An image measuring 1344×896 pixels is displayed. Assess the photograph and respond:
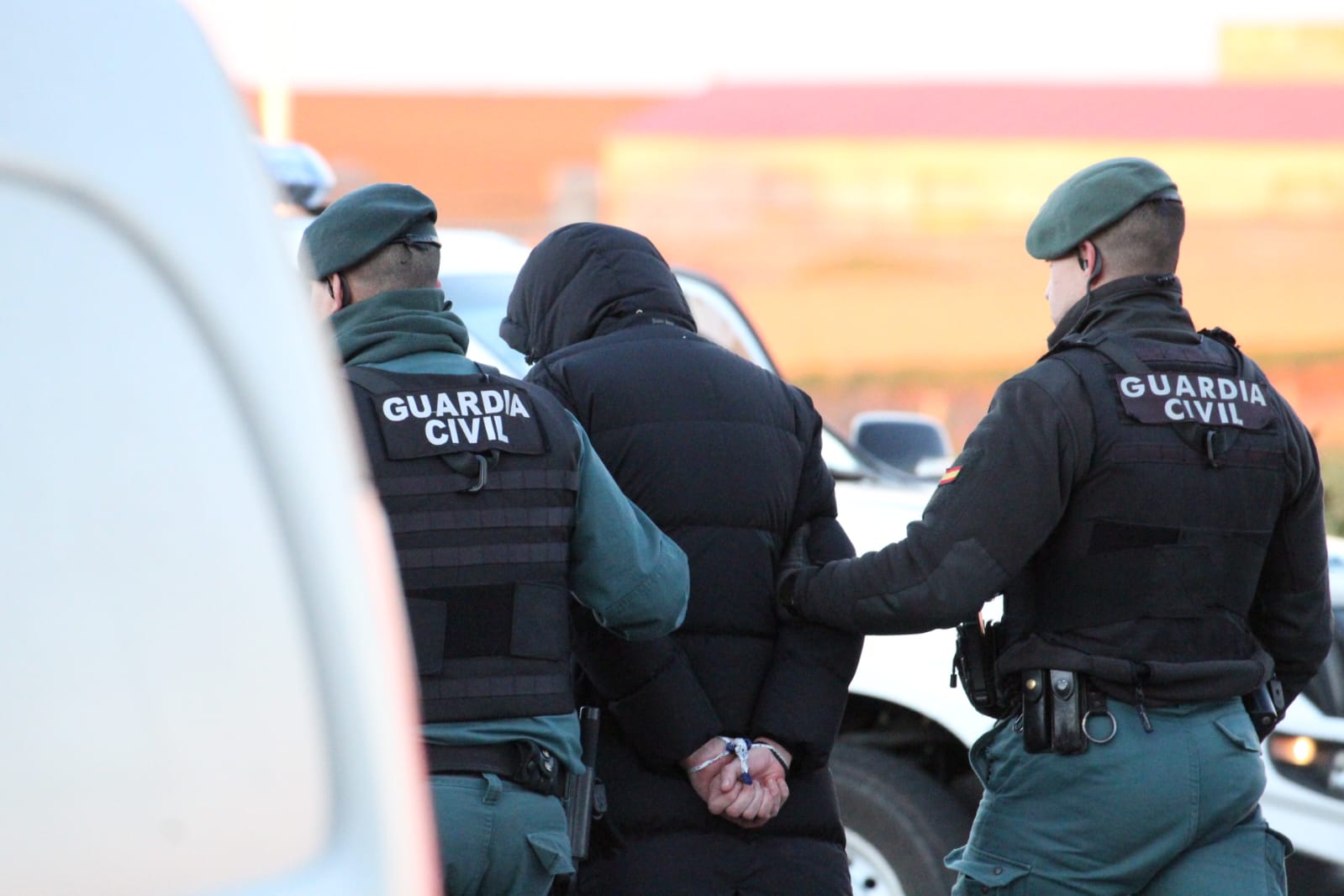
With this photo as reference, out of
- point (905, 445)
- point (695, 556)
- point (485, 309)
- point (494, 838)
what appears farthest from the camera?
point (905, 445)

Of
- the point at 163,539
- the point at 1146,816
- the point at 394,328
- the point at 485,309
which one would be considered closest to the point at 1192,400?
the point at 1146,816

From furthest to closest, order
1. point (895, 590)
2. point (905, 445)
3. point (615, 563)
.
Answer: point (905, 445) < point (895, 590) < point (615, 563)

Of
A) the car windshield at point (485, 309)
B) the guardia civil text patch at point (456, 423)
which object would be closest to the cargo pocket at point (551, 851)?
the guardia civil text patch at point (456, 423)

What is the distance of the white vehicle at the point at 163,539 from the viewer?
1.33 meters

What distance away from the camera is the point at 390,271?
2820mm

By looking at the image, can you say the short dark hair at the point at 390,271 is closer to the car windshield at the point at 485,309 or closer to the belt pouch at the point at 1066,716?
the belt pouch at the point at 1066,716

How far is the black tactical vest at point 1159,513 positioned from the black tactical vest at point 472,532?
86 centimetres

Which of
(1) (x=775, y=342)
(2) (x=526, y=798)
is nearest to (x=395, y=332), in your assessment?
(2) (x=526, y=798)

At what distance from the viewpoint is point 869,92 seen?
35375 millimetres

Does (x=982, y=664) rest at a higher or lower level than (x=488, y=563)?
lower

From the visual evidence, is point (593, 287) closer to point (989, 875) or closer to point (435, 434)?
point (435, 434)

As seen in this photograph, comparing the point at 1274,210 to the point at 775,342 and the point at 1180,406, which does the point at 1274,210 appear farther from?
the point at 1180,406

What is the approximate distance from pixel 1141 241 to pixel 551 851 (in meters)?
1.45

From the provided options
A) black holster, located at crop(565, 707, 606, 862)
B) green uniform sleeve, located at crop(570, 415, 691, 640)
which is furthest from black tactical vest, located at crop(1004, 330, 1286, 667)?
black holster, located at crop(565, 707, 606, 862)
